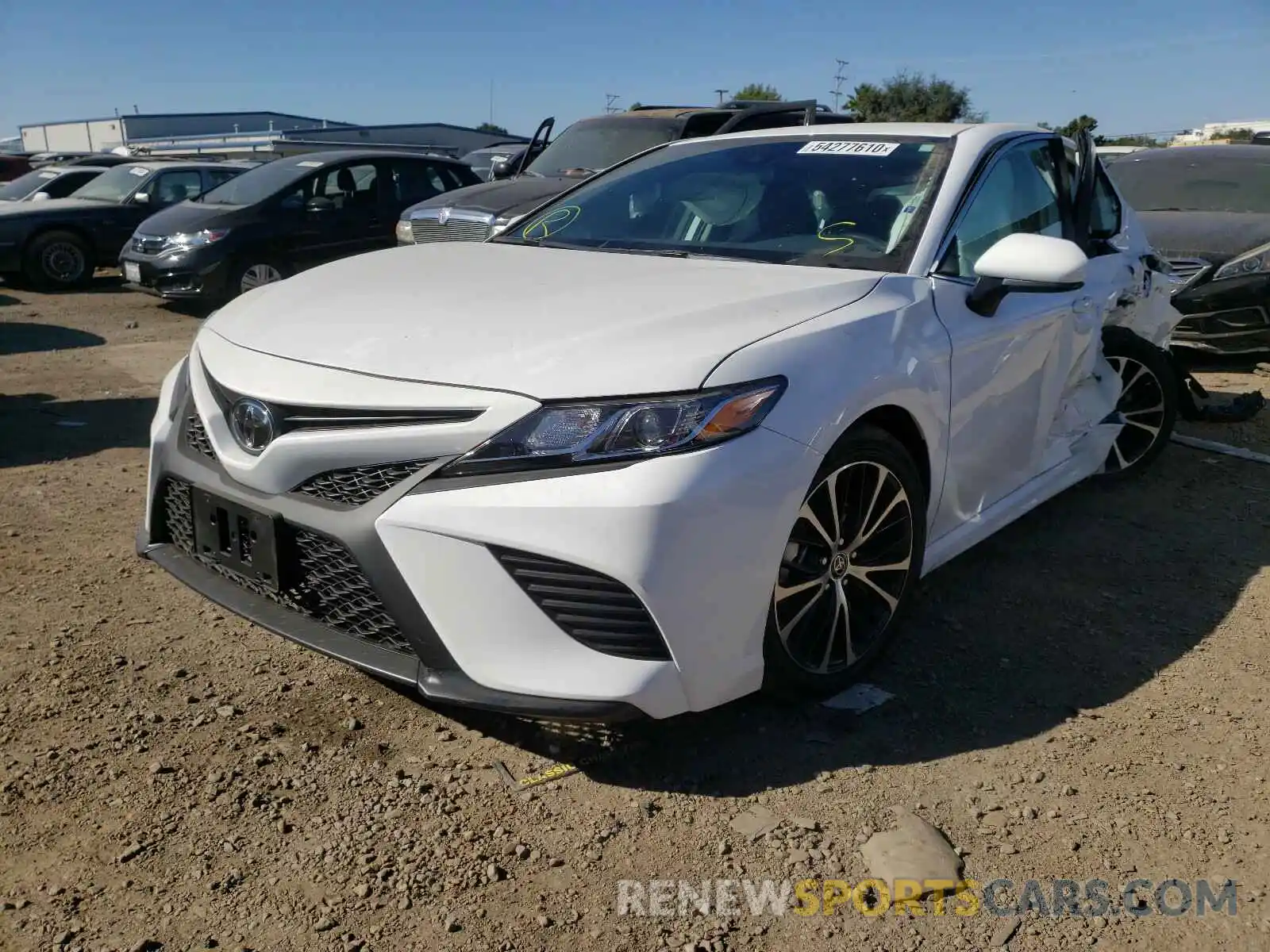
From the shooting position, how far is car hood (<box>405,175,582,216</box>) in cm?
843

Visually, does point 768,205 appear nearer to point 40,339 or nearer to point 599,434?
point 599,434

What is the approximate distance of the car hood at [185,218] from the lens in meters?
10.0

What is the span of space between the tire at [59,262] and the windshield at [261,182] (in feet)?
7.78

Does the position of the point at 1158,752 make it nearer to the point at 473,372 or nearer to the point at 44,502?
the point at 473,372

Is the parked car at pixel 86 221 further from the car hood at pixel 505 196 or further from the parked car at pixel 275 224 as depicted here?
the car hood at pixel 505 196

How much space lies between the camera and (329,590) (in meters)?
2.49

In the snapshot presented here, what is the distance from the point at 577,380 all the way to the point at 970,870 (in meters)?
1.35

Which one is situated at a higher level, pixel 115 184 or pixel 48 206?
pixel 115 184

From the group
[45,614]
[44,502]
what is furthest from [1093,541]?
[44,502]

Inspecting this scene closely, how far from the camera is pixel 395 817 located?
2398 mm

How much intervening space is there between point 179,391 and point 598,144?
735 centimetres

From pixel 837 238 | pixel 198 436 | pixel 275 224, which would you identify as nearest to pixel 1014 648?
pixel 837 238

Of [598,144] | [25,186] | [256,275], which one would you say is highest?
[598,144]

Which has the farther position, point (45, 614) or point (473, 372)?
point (45, 614)
